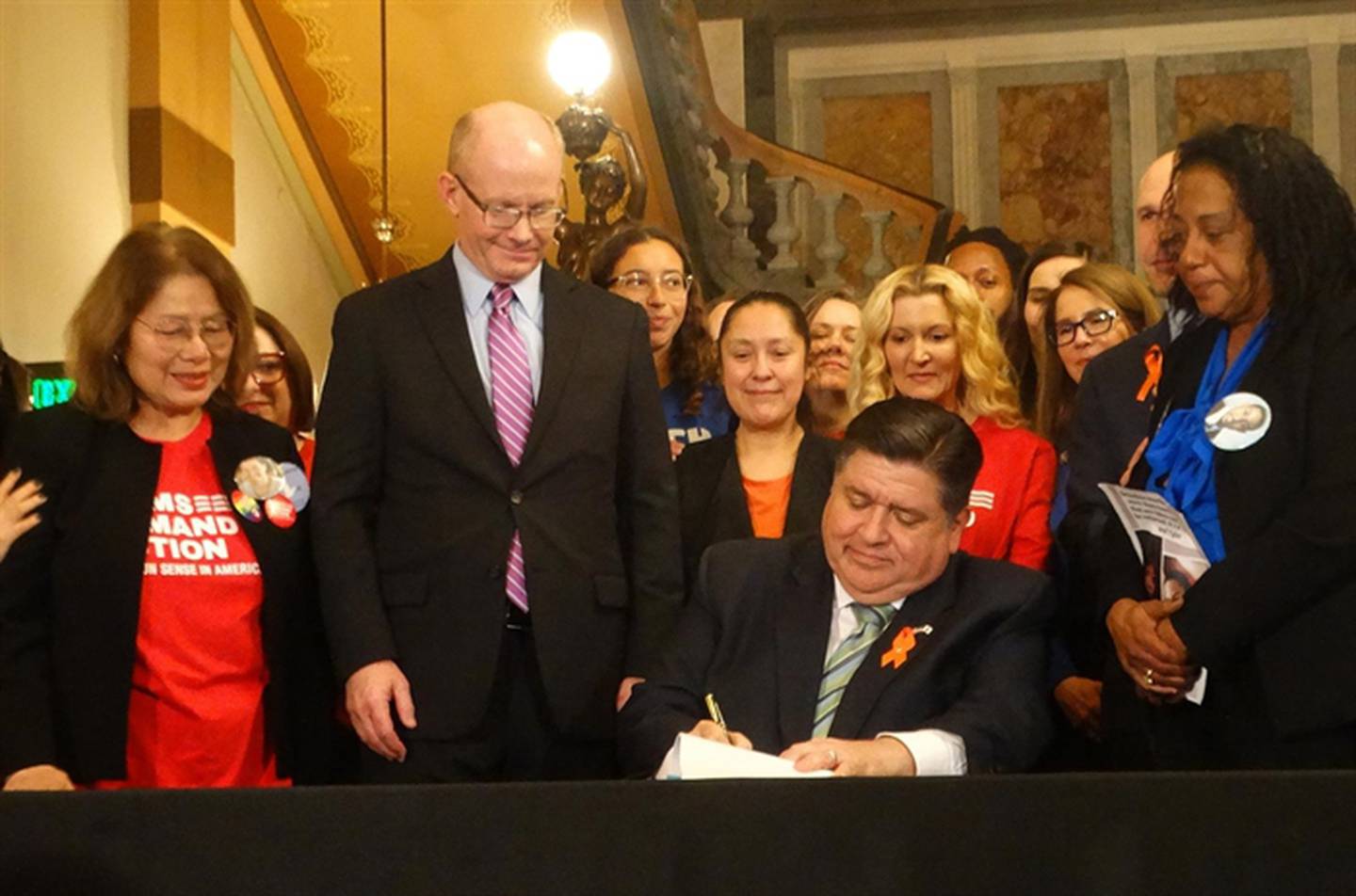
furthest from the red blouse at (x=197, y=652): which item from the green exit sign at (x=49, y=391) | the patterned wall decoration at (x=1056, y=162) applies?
the patterned wall decoration at (x=1056, y=162)

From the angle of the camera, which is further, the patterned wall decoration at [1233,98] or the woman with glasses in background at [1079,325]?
the patterned wall decoration at [1233,98]

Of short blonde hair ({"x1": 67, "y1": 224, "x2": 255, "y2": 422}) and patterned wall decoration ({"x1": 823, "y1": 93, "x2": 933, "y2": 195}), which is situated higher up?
patterned wall decoration ({"x1": 823, "y1": 93, "x2": 933, "y2": 195})

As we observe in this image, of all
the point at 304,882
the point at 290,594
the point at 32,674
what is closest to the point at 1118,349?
the point at 290,594

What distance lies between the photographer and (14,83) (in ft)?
24.0

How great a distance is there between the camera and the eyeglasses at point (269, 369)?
164 inches

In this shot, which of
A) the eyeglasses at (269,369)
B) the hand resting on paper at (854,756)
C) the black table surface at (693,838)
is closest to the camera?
the black table surface at (693,838)

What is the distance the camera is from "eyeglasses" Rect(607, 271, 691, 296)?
4.30m

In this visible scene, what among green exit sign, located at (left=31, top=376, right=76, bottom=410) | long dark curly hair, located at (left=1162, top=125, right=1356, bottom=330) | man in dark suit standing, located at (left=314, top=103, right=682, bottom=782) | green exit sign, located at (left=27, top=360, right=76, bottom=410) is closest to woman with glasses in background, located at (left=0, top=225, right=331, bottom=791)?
man in dark suit standing, located at (left=314, top=103, right=682, bottom=782)

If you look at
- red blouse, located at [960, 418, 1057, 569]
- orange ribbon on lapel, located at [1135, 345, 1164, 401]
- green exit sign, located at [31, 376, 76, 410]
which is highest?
green exit sign, located at [31, 376, 76, 410]

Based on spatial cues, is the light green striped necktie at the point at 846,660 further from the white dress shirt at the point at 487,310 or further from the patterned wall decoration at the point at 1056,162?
the patterned wall decoration at the point at 1056,162

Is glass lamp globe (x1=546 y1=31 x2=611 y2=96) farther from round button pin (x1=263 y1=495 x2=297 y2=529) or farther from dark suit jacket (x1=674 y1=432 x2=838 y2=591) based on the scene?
round button pin (x1=263 y1=495 x2=297 y2=529)

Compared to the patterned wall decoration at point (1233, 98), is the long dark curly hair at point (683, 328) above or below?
below

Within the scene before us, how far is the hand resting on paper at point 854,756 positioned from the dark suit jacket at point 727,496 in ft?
2.93

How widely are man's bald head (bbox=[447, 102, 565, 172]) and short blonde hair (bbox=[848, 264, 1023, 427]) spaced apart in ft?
3.23
